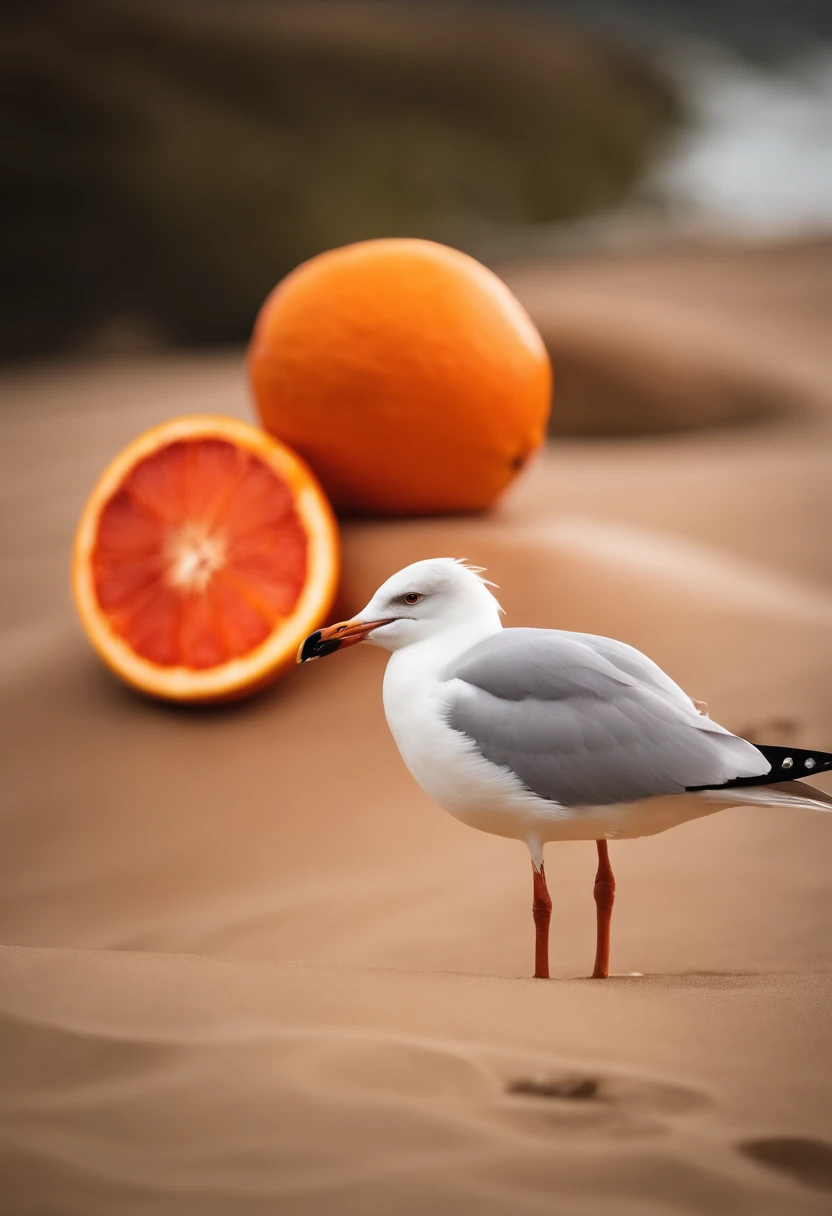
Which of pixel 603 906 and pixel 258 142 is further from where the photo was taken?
pixel 258 142

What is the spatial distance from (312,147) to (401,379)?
834 cm

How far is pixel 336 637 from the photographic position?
220 cm

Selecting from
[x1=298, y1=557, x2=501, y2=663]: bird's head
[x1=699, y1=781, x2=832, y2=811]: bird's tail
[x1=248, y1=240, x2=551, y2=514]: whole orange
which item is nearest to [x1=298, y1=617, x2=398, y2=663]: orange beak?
[x1=298, y1=557, x2=501, y2=663]: bird's head

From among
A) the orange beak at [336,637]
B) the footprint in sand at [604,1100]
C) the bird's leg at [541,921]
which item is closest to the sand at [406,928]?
the footprint in sand at [604,1100]

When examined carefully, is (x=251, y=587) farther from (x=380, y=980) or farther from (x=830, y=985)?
(x=830, y=985)

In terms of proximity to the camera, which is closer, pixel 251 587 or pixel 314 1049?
pixel 314 1049

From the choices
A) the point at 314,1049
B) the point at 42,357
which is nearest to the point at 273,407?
the point at 314,1049

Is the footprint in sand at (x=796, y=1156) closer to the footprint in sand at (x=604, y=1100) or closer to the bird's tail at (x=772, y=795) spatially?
the footprint in sand at (x=604, y=1100)

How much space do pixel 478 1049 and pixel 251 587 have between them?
192 centimetres

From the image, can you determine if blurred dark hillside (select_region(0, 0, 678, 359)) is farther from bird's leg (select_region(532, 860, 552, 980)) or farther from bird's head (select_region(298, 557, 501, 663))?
bird's leg (select_region(532, 860, 552, 980))

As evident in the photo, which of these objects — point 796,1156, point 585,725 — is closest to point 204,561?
point 585,725

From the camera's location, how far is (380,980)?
6.01 ft

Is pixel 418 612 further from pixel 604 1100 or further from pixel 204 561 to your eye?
pixel 204 561

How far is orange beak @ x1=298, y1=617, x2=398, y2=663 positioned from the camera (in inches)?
86.0
